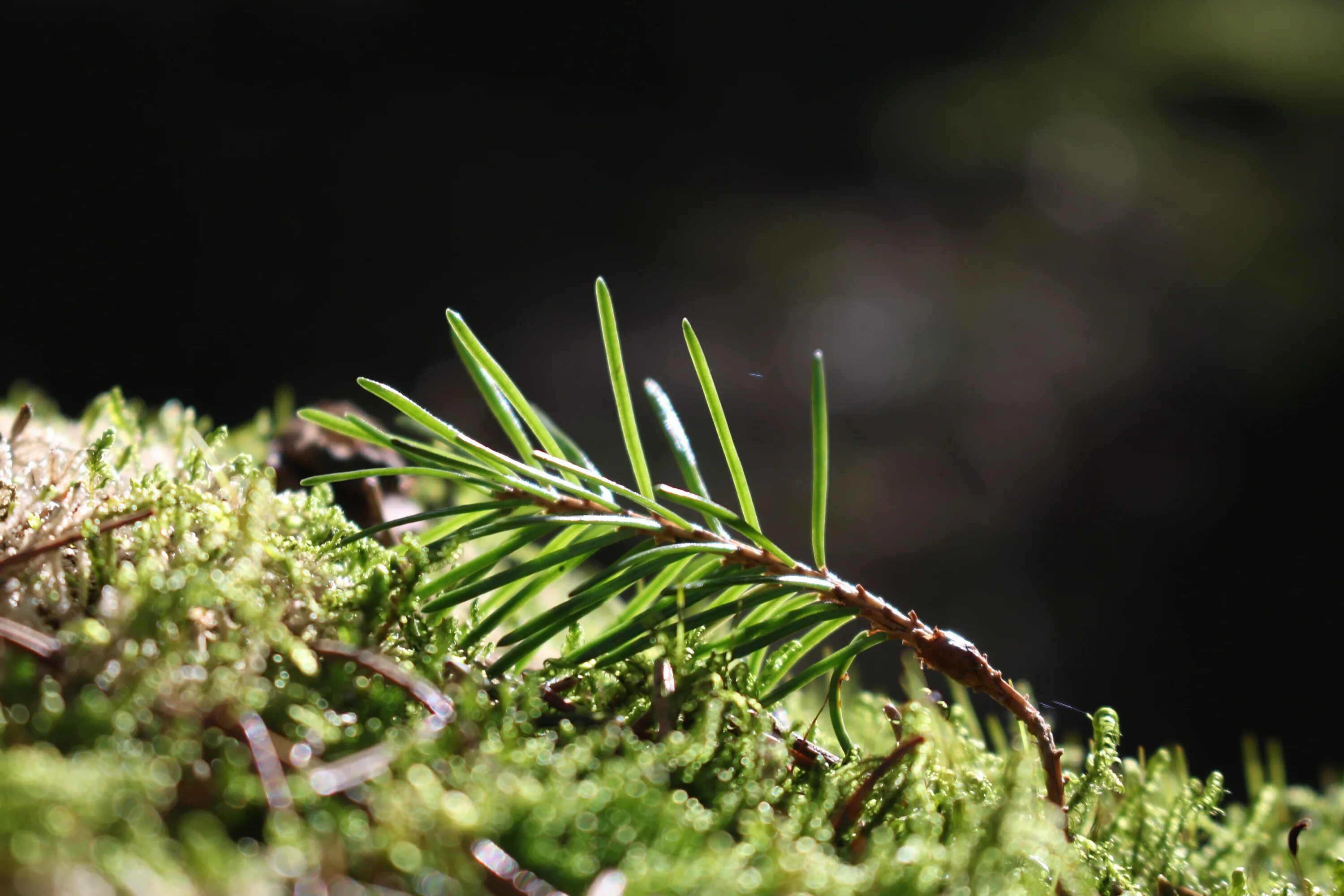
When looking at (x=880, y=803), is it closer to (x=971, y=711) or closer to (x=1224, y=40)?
(x=971, y=711)

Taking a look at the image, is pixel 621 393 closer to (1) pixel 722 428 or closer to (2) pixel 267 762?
(1) pixel 722 428

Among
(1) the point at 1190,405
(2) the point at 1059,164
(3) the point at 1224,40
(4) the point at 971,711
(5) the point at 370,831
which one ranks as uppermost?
(3) the point at 1224,40

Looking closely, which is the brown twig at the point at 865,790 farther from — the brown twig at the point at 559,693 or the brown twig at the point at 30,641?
the brown twig at the point at 30,641

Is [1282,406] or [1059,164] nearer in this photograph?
[1282,406]

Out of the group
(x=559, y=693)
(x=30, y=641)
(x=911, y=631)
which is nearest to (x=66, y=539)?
(x=30, y=641)

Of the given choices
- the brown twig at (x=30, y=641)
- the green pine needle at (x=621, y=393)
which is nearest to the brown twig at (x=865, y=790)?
the green pine needle at (x=621, y=393)

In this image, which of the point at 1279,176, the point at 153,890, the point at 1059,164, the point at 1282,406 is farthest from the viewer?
the point at 1059,164

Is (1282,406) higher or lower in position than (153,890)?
lower

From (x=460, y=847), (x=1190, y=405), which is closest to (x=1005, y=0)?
(x=1190, y=405)
